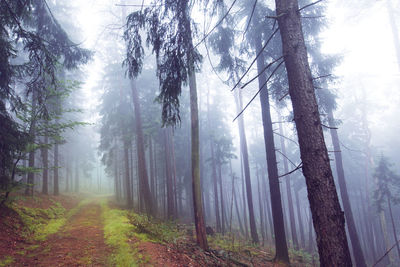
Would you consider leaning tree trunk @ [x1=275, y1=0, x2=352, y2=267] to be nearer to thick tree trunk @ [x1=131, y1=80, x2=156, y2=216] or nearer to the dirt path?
the dirt path

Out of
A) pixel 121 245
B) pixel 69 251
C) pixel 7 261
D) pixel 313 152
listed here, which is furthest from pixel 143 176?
pixel 313 152

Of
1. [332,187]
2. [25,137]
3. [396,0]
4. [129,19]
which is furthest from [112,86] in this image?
[396,0]

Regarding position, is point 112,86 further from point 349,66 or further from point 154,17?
point 349,66

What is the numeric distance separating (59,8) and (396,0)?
107 ft

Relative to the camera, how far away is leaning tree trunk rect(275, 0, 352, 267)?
8.84ft

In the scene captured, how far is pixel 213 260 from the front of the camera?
596 cm

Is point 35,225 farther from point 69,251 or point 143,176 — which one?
point 143,176

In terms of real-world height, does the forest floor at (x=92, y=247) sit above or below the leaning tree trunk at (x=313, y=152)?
below

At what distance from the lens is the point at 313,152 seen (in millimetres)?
2994

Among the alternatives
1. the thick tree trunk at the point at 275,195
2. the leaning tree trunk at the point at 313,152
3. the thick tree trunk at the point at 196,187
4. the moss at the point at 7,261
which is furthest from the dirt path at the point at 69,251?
the thick tree trunk at the point at 275,195

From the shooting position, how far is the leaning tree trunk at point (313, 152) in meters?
2.70

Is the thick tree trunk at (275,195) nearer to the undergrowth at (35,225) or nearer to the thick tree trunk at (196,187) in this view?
the thick tree trunk at (196,187)

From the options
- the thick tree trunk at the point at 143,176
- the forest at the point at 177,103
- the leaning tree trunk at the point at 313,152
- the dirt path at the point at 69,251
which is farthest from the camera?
the thick tree trunk at the point at 143,176

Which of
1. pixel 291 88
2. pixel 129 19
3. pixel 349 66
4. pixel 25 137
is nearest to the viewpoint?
pixel 291 88
